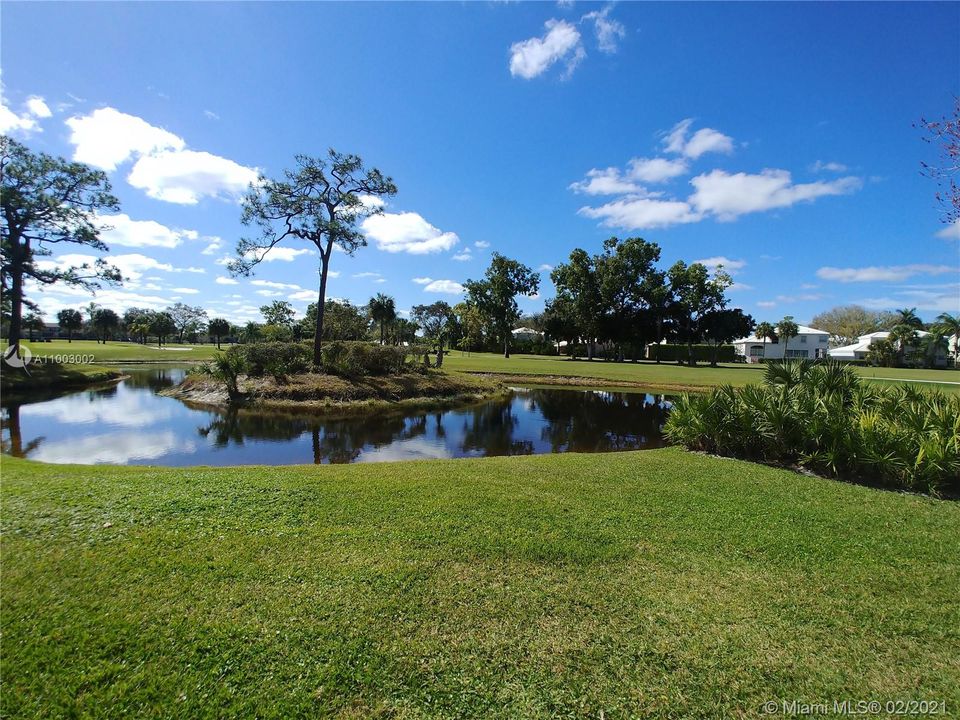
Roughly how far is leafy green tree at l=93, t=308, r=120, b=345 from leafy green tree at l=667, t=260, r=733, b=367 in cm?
10197

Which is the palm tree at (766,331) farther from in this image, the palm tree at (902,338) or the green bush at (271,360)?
the green bush at (271,360)

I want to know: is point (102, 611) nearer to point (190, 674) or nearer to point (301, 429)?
point (190, 674)

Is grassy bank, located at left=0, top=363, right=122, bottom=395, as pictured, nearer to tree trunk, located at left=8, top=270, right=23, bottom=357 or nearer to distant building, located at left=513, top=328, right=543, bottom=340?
tree trunk, located at left=8, top=270, right=23, bottom=357

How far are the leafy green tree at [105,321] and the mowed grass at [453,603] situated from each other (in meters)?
107

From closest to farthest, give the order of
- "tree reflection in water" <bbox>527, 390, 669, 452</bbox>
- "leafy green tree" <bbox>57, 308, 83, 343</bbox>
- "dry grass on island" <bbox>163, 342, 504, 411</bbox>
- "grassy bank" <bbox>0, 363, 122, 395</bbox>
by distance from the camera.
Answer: "tree reflection in water" <bbox>527, 390, 669, 452</bbox>, "dry grass on island" <bbox>163, 342, 504, 411</bbox>, "grassy bank" <bbox>0, 363, 122, 395</bbox>, "leafy green tree" <bbox>57, 308, 83, 343</bbox>

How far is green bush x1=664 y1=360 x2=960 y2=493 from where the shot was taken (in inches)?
304

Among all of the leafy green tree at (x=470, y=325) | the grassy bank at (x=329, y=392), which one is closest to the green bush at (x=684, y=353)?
the leafy green tree at (x=470, y=325)

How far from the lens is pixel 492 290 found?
6322 cm

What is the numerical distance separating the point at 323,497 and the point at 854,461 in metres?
9.20

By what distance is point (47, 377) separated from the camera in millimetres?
24109

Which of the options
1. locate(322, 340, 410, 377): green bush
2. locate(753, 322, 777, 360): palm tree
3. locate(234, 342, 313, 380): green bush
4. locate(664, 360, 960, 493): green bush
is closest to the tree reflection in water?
locate(664, 360, 960, 493): green bush

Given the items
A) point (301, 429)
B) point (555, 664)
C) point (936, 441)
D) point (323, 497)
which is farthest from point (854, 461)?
point (301, 429)

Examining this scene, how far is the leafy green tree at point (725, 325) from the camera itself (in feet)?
208

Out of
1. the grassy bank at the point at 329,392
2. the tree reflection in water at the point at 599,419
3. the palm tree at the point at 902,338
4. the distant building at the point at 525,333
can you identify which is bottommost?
the tree reflection in water at the point at 599,419
